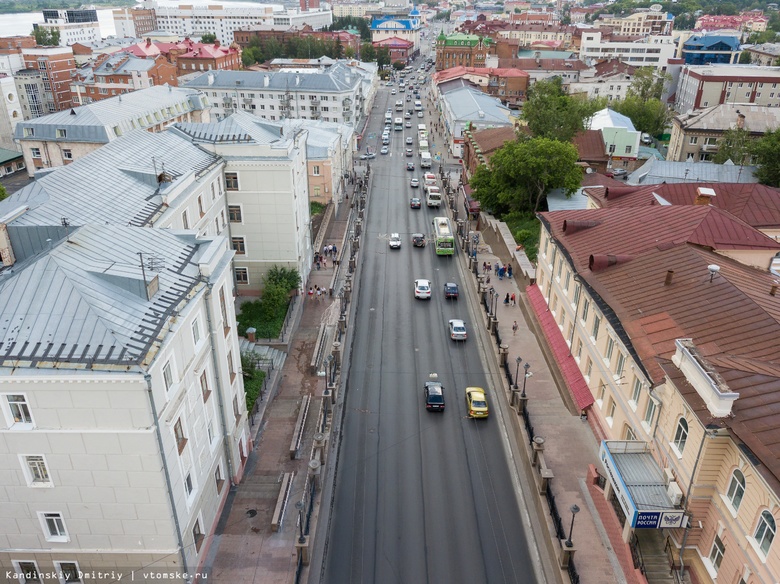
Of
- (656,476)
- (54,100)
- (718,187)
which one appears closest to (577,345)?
(656,476)

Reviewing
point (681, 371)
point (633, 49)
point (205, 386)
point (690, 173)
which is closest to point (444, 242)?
point (690, 173)

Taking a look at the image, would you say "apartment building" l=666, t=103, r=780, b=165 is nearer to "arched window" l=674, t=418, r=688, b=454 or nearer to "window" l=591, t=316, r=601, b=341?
"window" l=591, t=316, r=601, b=341

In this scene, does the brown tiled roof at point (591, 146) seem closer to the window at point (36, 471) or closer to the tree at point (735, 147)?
the tree at point (735, 147)

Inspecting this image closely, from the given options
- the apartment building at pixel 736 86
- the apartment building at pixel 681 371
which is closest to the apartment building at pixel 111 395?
the apartment building at pixel 681 371

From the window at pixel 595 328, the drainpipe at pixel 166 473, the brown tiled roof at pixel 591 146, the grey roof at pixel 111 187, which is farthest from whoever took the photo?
the brown tiled roof at pixel 591 146

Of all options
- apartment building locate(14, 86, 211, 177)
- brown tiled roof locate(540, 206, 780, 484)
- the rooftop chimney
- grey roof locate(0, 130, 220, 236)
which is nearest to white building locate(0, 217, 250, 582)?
grey roof locate(0, 130, 220, 236)

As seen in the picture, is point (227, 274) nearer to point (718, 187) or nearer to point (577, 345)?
point (577, 345)
